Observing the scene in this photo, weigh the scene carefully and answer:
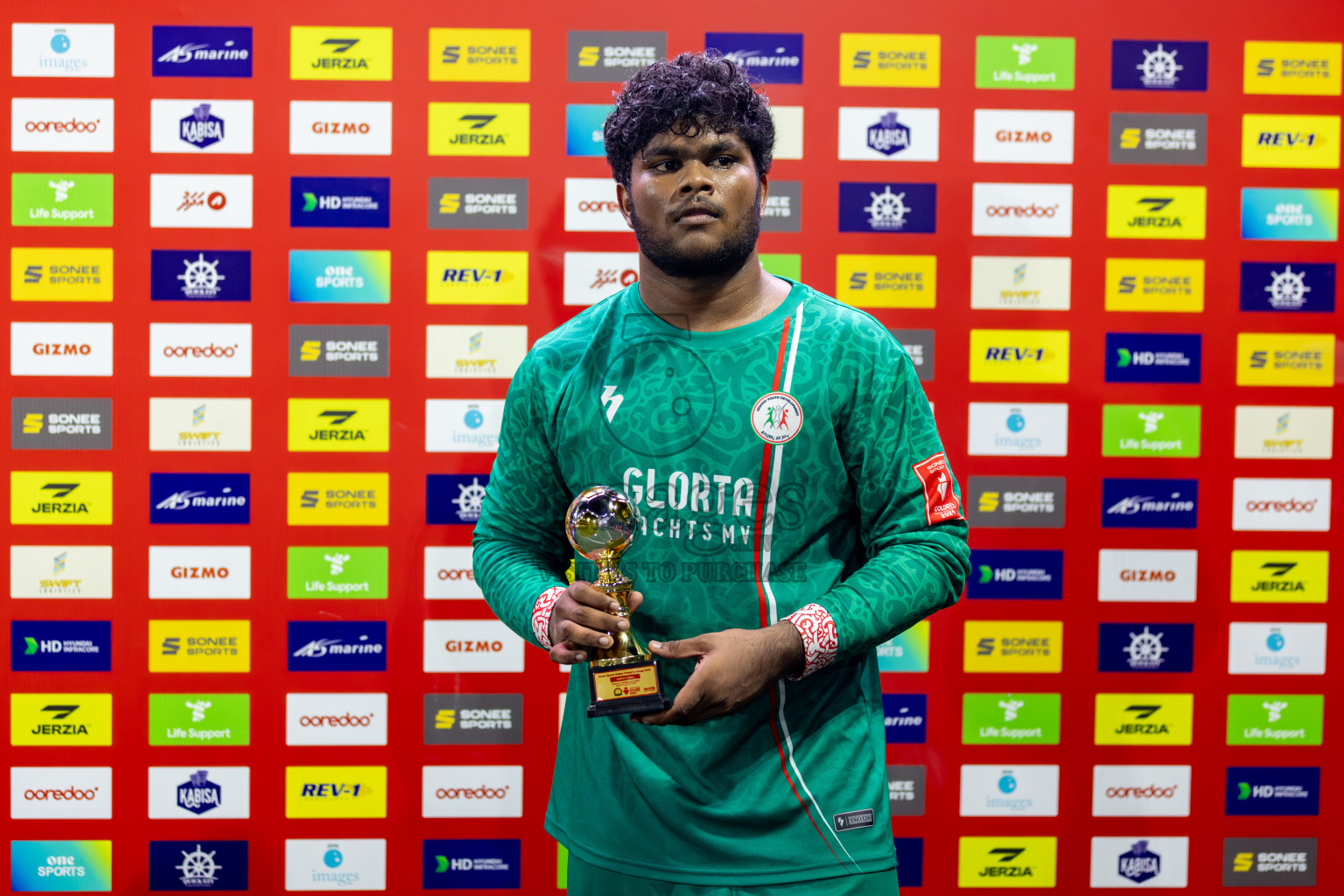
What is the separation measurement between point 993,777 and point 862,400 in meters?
1.46

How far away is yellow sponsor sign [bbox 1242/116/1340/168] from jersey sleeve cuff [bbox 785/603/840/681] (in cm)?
184

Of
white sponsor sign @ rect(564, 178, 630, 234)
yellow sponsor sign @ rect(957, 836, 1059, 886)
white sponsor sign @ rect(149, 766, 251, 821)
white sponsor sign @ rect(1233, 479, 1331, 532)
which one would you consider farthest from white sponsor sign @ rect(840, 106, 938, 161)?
white sponsor sign @ rect(149, 766, 251, 821)

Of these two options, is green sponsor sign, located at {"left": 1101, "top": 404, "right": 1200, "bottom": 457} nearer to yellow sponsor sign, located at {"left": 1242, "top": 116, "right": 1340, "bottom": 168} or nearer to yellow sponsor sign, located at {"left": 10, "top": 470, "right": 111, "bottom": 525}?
yellow sponsor sign, located at {"left": 1242, "top": 116, "right": 1340, "bottom": 168}

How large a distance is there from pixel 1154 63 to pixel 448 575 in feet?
6.86

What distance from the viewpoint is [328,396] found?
2.20 meters

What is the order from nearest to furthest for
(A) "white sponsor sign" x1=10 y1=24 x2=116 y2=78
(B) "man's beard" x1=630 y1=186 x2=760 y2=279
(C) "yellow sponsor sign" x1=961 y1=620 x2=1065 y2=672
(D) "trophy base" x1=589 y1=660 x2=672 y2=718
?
(D) "trophy base" x1=589 y1=660 x2=672 y2=718, (B) "man's beard" x1=630 y1=186 x2=760 y2=279, (A) "white sponsor sign" x1=10 y1=24 x2=116 y2=78, (C) "yellow sponsor sign" x1=961 y1=620 x2=1065 y2=672

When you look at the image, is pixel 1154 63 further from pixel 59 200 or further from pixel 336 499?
pixel 59 200

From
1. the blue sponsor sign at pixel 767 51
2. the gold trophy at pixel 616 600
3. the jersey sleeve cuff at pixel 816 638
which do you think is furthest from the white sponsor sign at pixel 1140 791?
the blue sponsor sign at pixel 767 51

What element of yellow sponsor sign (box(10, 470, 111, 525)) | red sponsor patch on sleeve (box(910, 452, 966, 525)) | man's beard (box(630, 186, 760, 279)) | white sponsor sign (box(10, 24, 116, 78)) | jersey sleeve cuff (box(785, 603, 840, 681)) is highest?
white sponsor sign (box(10, 24, 116, 78))

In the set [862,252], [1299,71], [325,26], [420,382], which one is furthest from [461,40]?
[1299,71]

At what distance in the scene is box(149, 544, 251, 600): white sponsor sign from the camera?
2.20 metres

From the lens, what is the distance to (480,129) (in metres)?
2.18

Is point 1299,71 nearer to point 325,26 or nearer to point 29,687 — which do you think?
point 325,26

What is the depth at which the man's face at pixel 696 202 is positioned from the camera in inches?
48.1
